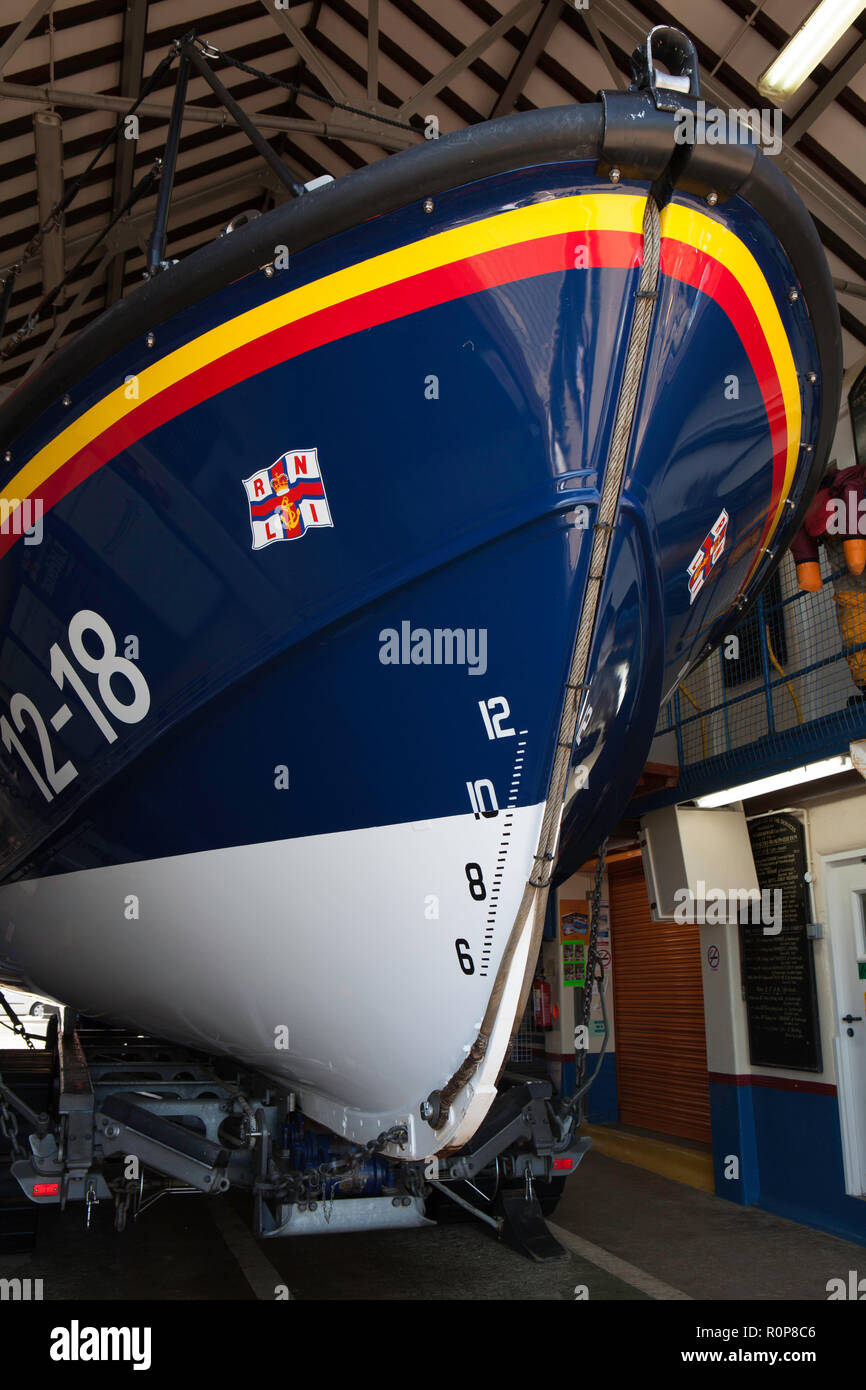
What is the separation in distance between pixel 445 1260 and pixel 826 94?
21.1 ft

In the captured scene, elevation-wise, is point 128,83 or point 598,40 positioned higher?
point 128,83

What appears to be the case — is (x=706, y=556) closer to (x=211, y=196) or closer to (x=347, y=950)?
(x=347, y=950)

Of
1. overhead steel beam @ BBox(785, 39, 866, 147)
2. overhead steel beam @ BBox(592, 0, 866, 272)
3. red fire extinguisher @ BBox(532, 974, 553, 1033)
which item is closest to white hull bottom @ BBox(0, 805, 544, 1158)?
red fire extinguisher @ BBox(532, 974, 553, 1033)

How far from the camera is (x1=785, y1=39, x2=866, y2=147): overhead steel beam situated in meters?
5.67

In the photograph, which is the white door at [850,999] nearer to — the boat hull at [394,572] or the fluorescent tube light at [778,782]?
the fluorescent tube light at [778,782]

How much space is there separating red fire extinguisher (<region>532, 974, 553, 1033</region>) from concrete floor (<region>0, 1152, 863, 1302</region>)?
2.47 m

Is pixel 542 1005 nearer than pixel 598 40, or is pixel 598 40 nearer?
pixel 598 40

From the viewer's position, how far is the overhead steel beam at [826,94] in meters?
5.67

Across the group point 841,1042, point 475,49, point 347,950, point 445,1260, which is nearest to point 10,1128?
point 347,950

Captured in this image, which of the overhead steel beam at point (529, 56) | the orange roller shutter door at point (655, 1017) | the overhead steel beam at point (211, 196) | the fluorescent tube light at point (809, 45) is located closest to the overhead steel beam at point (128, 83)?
the overhead steel beam at point (211, 196)

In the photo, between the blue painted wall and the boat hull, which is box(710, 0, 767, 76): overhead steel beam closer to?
the boat hull

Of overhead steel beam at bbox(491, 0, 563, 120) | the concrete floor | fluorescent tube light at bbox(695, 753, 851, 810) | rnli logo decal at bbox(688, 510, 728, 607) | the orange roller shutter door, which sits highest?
overhead steel beam at bbox(491, 0, 563, 120)

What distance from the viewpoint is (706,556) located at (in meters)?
2.60

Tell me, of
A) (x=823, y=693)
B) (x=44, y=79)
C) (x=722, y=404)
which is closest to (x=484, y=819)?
(x=722, y=404)
